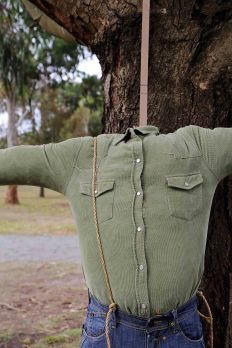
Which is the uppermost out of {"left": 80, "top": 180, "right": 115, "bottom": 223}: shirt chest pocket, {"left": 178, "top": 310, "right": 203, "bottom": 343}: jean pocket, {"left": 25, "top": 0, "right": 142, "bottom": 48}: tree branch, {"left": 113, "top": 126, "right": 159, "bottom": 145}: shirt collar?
{"left": 25, "top": 0, "right": 142, "bottom": 48}: tree branch

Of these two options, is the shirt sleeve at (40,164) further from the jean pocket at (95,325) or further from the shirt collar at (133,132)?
the jean pocket at (95,325)

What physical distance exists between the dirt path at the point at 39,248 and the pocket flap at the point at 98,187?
5.10 metres

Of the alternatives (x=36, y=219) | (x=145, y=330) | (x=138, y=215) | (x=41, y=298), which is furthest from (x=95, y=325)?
(x=36, y=219)

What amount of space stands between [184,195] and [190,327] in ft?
1.50

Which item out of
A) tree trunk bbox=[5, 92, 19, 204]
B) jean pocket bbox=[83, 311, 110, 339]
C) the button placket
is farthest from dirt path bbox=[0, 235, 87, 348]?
tree trunk bbox=[5, 92, 19, 204]

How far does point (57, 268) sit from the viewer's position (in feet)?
22.0

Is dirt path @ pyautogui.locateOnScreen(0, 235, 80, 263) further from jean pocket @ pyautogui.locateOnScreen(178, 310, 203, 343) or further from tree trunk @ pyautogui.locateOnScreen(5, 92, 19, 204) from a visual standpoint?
tree trunk @ pyautogui.locateOnScreen(5, 92, 19, 204)

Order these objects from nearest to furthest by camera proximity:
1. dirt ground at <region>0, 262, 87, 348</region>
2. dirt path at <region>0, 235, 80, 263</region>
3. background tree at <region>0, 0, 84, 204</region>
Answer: dirt ground at <region>0, 262, 87, 348</region>
dirt path at <region>0, 235, 80, 263</region>
background tree at <region>0, 0, 84, 204</region>

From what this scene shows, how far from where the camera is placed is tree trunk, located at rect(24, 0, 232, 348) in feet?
7.67

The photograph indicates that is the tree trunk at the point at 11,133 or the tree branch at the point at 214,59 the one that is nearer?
the tree branch at the point at 214,59

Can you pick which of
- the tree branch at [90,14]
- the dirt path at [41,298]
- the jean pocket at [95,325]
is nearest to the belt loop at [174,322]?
the jean pocket at [95,325]

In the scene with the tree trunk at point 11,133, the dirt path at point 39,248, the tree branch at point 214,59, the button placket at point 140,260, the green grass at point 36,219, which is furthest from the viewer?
the tree trunk at point 11,133

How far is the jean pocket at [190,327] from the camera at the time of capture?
1822 mm

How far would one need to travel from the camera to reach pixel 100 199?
1.80m
